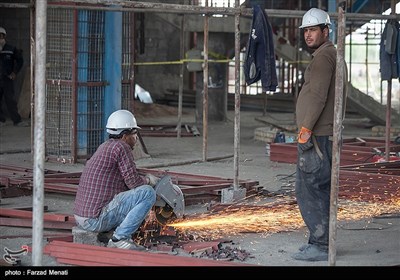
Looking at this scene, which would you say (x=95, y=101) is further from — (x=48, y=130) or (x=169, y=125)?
(x=169, y=125)

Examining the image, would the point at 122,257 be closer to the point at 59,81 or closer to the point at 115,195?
the point at 115,195

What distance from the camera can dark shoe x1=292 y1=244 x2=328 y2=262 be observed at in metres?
8.34

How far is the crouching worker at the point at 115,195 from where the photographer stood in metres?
8.53

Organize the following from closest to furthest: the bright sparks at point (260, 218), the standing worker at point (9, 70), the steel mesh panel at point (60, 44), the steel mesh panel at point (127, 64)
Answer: the bright sparks at point (260, 218)
the steel mesh panel at point (60, 44)
the steel mesh panel at point (127, 64)
the standing worker at point (9, 70)

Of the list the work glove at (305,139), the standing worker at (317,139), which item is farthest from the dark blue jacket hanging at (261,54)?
the work glove at (305,139)

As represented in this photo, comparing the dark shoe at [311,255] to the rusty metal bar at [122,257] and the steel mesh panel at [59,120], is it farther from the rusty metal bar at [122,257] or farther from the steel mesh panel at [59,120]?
the steel mesh panel at [59,120]

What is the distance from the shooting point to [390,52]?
1309 centimetres

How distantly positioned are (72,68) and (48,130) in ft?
3.68

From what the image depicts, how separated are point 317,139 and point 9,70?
457 inches

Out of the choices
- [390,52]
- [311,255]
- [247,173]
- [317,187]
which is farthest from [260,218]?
[390,52]

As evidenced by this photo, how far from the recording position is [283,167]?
1456cm

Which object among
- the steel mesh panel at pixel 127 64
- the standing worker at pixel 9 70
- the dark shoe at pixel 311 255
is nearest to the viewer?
the dark shoe at pixel 311 255

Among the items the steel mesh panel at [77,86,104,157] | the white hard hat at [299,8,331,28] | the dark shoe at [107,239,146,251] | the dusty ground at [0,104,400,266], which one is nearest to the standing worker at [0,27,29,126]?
the dusty ground at [0,104,400,266]

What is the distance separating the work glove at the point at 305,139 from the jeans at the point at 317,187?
3 cm
